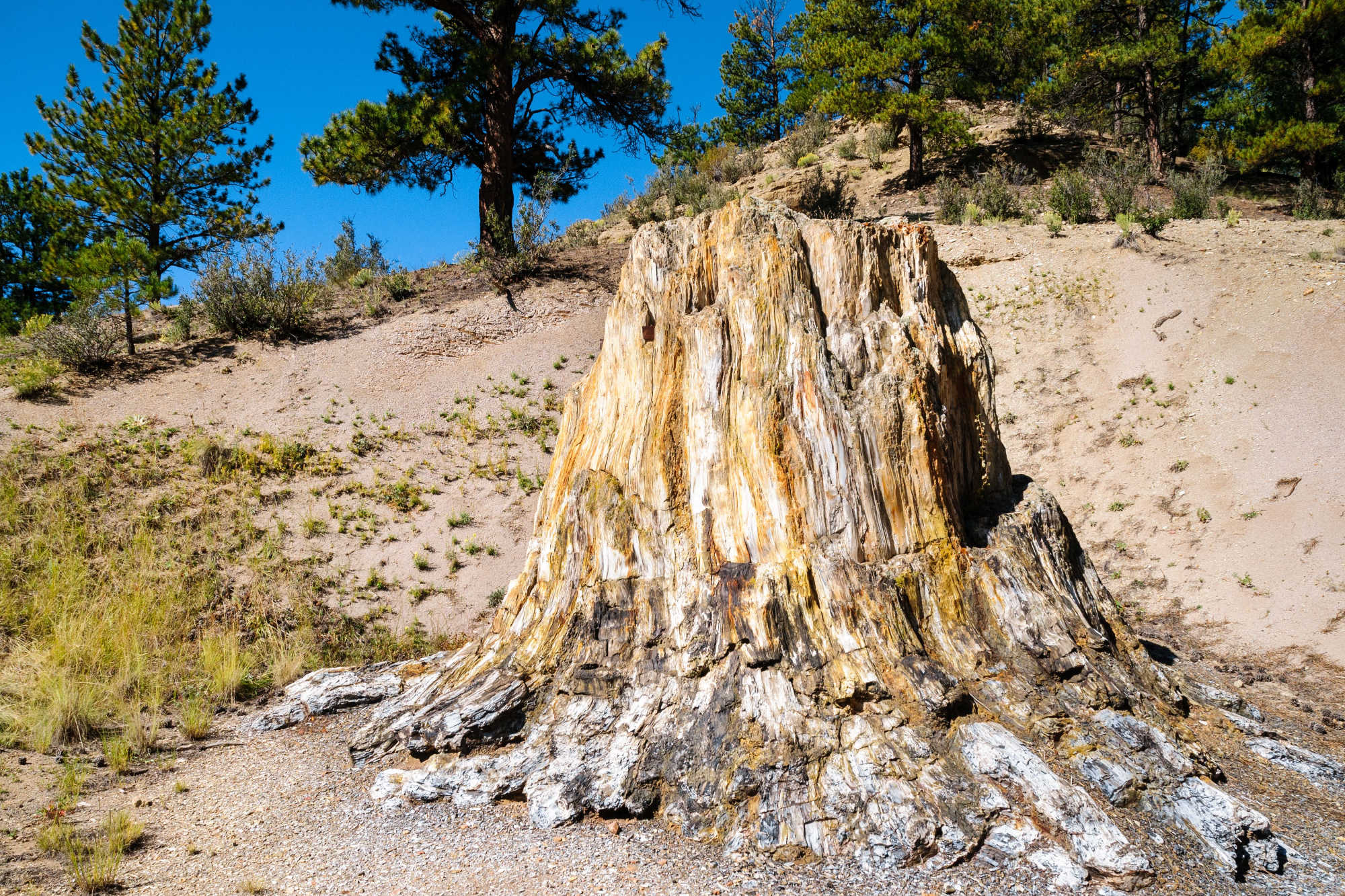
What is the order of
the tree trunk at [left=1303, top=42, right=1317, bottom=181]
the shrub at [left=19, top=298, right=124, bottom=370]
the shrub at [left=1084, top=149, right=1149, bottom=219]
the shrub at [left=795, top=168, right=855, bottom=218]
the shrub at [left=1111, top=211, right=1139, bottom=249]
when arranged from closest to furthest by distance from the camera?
the shrub at [left=19, top=298, right=124, bottom=370] < the shrub at [left=1111, top=211, right=1139, bottom=249] < the shrub at [left=1084, top=149, right=1149, bottom=219] < the tree trunk at [left=1303, top=42, right=1317, bottom=181] < the shrub at [left=795, top=168, right=855, bottom=218]

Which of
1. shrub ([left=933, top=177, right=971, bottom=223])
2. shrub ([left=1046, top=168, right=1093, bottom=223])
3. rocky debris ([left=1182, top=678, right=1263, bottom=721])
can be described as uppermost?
shrub ([left=933, top=177, right=971, bottom=223])

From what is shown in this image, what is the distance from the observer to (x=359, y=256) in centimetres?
2042

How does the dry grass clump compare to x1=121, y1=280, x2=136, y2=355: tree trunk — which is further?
x1=121, y1=280, x2=136, y2=355: tree trunk

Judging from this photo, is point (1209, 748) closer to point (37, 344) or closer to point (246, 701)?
point (246, 701)

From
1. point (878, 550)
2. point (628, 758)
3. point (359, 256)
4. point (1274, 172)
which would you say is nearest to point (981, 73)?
point (1274, 172)

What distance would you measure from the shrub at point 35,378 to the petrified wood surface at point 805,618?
966 cm

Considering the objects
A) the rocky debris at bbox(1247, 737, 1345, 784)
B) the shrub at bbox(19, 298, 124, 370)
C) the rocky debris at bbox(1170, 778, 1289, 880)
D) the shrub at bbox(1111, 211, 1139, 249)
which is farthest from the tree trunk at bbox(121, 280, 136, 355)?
the shrub at bbox(1111, 211, 1139, 249)

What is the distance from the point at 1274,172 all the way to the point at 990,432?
77.2 ft

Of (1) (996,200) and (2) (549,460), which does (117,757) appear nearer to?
(2) (549,460)

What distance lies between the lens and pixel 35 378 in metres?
12.8

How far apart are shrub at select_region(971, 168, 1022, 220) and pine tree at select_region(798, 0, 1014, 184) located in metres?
1.53

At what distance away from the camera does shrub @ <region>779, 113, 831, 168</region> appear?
2804 centimetres

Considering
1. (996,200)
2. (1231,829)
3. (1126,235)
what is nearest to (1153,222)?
(1126,235)

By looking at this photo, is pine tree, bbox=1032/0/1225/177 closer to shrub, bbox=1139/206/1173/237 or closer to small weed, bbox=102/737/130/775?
shrub, bbox=1139/206/1173/237
